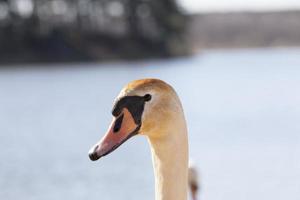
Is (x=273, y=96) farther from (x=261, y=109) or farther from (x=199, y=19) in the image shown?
(x=199, y=19)

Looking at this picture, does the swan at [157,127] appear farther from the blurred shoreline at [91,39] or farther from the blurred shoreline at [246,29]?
the blurred shoreline at [246,29]

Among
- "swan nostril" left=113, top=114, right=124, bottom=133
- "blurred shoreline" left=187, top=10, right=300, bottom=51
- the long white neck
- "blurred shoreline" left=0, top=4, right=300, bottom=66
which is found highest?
"blurred shoreline" left=187, top=10, right=300, bottom=51

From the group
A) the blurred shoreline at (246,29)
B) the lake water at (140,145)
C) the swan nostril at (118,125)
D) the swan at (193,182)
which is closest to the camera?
the swan nostril at (118,125)

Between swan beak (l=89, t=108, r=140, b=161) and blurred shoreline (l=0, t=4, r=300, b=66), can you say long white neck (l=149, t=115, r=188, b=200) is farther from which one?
blurred shoreline (l=0, t=4, r=300, b=66)

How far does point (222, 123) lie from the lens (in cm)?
2977

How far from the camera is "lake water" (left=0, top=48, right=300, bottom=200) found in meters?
18.8

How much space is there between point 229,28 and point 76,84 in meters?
73.8

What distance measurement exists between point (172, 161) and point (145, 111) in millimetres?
305

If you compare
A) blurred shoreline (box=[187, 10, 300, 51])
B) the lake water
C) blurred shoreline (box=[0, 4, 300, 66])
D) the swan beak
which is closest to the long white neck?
the swan beak

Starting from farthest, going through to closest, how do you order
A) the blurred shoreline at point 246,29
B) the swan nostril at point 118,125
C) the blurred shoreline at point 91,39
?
the blurred shoreline at point 246,29 → the blurred shoreline at point 91,39 → the swan nostril at point 118,125

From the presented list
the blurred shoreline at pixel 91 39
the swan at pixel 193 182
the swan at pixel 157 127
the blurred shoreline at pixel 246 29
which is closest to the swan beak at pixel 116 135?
the swan at pixel 157 127

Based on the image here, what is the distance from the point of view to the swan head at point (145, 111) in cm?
504

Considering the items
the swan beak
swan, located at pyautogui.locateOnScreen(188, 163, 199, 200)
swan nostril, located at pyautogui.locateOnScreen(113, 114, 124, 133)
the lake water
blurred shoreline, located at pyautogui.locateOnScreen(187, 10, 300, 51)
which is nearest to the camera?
the swan beak

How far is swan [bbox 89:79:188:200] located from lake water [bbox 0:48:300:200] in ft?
39.0
